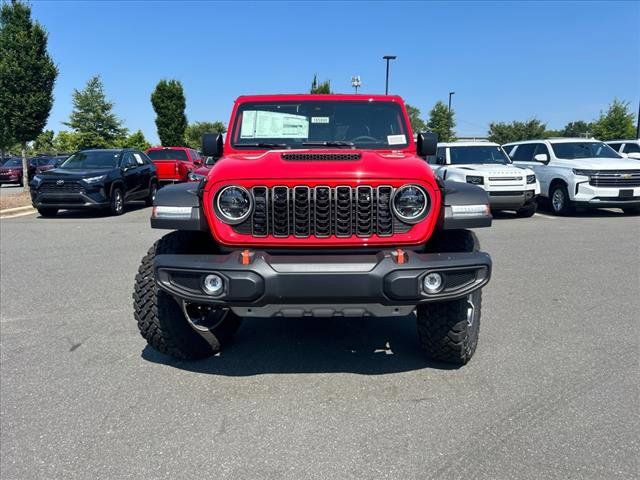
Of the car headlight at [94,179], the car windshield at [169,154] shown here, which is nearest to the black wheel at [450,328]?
the car headlight at [94,179]

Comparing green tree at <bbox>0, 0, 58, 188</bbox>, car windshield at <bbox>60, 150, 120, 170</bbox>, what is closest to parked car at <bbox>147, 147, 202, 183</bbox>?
car windshield at <bbox>60, 150, 120, 170</bbox>

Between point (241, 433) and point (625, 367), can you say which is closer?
point (241, 433)

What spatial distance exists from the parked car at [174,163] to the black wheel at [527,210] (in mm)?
9999

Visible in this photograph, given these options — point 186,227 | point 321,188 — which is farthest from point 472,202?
point 186,227

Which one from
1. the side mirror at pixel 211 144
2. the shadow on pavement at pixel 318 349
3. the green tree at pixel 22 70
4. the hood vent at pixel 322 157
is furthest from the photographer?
the green tree at pixel 22 70

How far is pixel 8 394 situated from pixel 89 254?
4.88 m

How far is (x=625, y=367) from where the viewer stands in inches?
142

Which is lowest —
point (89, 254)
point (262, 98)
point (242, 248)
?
point (89, 254)

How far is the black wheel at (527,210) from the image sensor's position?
39.9ft

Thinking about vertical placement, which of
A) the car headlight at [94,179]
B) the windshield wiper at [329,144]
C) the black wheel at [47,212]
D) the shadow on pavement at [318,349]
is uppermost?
the windshield wiper at [329,144]

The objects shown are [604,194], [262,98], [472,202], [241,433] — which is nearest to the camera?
[241,433]

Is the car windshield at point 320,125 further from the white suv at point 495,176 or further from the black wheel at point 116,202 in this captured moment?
the black wheel at point 116,202

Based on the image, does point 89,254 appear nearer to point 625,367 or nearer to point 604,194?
point 625,367

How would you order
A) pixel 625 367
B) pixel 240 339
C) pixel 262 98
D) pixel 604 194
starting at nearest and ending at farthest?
pixel 625 367 < pixel 240 339 < pixel 262 98 < pixel 604 194
